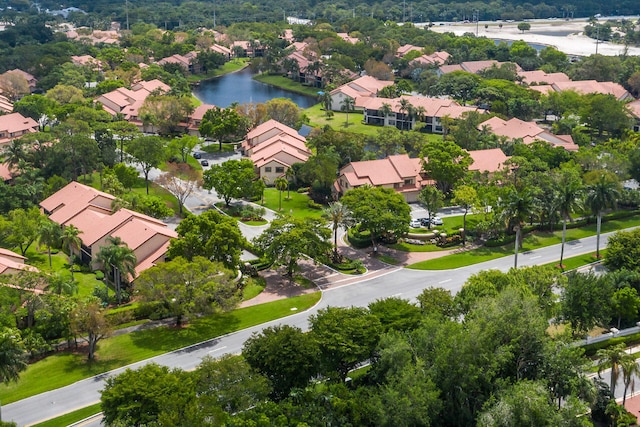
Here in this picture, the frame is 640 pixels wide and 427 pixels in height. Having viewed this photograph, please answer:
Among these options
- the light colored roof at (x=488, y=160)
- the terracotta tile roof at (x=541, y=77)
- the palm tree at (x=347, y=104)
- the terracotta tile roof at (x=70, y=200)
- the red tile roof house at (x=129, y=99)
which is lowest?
the palm tree at (x=347, y=104)

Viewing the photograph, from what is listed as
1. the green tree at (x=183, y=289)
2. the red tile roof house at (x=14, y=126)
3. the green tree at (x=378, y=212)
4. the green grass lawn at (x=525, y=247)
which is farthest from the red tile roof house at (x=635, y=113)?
the red tile roof house at (x=14, y=126)

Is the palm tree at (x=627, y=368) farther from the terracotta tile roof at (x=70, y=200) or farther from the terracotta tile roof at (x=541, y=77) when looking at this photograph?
the terracotta tile roof at (x=541, y=77)

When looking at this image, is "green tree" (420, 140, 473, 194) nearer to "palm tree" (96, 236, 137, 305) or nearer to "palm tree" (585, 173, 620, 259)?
"palm tree" (585, 173, 620, 259)

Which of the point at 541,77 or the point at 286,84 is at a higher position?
the point at 541,77

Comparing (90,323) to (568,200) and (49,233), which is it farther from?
(568,200)

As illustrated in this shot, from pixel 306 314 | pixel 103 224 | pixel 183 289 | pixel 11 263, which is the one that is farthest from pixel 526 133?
pixel 11 263
